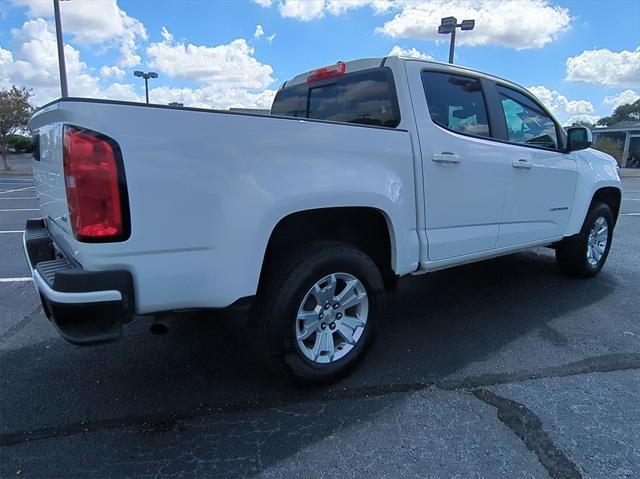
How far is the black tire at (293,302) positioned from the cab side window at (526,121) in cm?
213

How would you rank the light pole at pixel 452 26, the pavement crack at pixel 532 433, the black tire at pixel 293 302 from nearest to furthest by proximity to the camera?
1. the pavement crack at pixel 532 433
2. the black tire at pixel 293 302
3. the light pole at pixel 452 26

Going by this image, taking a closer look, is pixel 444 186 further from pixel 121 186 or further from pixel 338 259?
pixel 121 186

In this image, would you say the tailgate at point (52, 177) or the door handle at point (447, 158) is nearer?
the tailgate at point (52, 177)

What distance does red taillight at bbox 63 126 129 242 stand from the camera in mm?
1930

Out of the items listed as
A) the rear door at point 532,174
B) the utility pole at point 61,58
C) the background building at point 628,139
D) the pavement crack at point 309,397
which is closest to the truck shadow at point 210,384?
the pavement crack at point 309,397

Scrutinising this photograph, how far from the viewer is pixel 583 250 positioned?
4934 mm

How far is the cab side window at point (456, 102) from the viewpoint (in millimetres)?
3268

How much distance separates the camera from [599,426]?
8.13ft

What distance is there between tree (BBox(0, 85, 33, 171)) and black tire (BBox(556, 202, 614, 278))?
2625cm

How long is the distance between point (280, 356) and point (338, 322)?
1.52 feet

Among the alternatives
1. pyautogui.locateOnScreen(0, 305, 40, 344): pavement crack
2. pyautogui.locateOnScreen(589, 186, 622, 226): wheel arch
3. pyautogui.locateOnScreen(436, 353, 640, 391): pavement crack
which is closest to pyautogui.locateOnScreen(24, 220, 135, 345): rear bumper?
pyautogui.locateOnScreen(0, 305, 40, 344): pavement crack

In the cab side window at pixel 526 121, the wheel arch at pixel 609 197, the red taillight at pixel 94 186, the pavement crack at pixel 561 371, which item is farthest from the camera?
the wheel arch at pixel 609 197

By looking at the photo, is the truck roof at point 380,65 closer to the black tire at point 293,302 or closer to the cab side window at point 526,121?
the cab side window at point 526,121

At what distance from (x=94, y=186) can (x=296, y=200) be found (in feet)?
3.18
